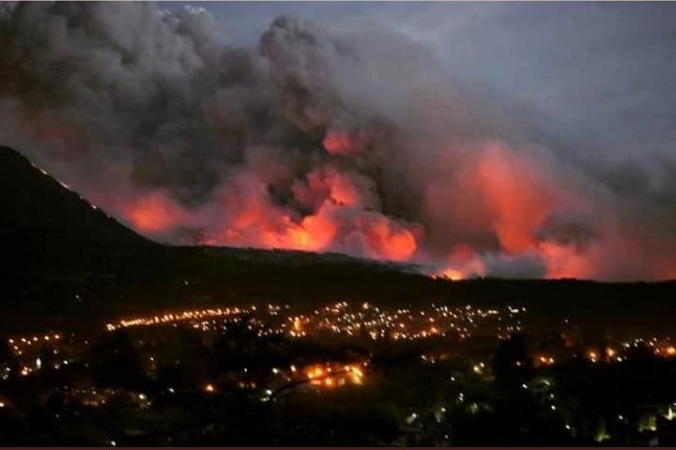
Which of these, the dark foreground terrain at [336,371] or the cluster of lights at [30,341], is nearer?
the dark foreground terrain at [336,371]

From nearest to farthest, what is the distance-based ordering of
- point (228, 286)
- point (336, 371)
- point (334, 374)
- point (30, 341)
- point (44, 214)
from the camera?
point (334, 374) < point (336, 371) < point (30, 341) < point (228, 286) < point (44, 214)

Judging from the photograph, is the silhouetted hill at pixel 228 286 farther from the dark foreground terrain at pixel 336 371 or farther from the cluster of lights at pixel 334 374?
the cluster of lights at pixel 334 374

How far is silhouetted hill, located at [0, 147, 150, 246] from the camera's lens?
22.6 m

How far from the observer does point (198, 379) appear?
21.8 ft

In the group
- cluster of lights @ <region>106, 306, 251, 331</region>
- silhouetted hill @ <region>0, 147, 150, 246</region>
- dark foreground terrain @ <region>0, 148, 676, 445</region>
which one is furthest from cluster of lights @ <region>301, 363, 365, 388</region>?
silhouetted hill @ <region>0, 147, 150, 246</region>

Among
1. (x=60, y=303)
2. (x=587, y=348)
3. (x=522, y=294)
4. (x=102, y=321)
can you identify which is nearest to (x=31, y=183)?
(x=60, y=303)

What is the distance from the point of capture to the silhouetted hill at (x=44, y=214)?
2259 cm

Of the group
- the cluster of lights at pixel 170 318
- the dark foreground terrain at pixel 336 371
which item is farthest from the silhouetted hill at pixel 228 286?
the cluster of lights at pixel 170 318

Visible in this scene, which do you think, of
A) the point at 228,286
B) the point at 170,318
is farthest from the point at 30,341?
the point at 228,286

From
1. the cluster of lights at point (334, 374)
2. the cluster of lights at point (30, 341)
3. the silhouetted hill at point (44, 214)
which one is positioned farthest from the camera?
the silhouetted hill at point (44, 214)

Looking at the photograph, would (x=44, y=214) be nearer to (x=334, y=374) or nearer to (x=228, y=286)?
(x=228, y=286)

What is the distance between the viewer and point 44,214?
24625 mm

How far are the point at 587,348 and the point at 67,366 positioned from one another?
719 cm

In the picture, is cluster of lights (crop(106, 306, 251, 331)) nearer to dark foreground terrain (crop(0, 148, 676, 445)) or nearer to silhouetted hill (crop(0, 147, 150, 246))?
dark foreground terrain (crop(0, 148, 676, 445))
